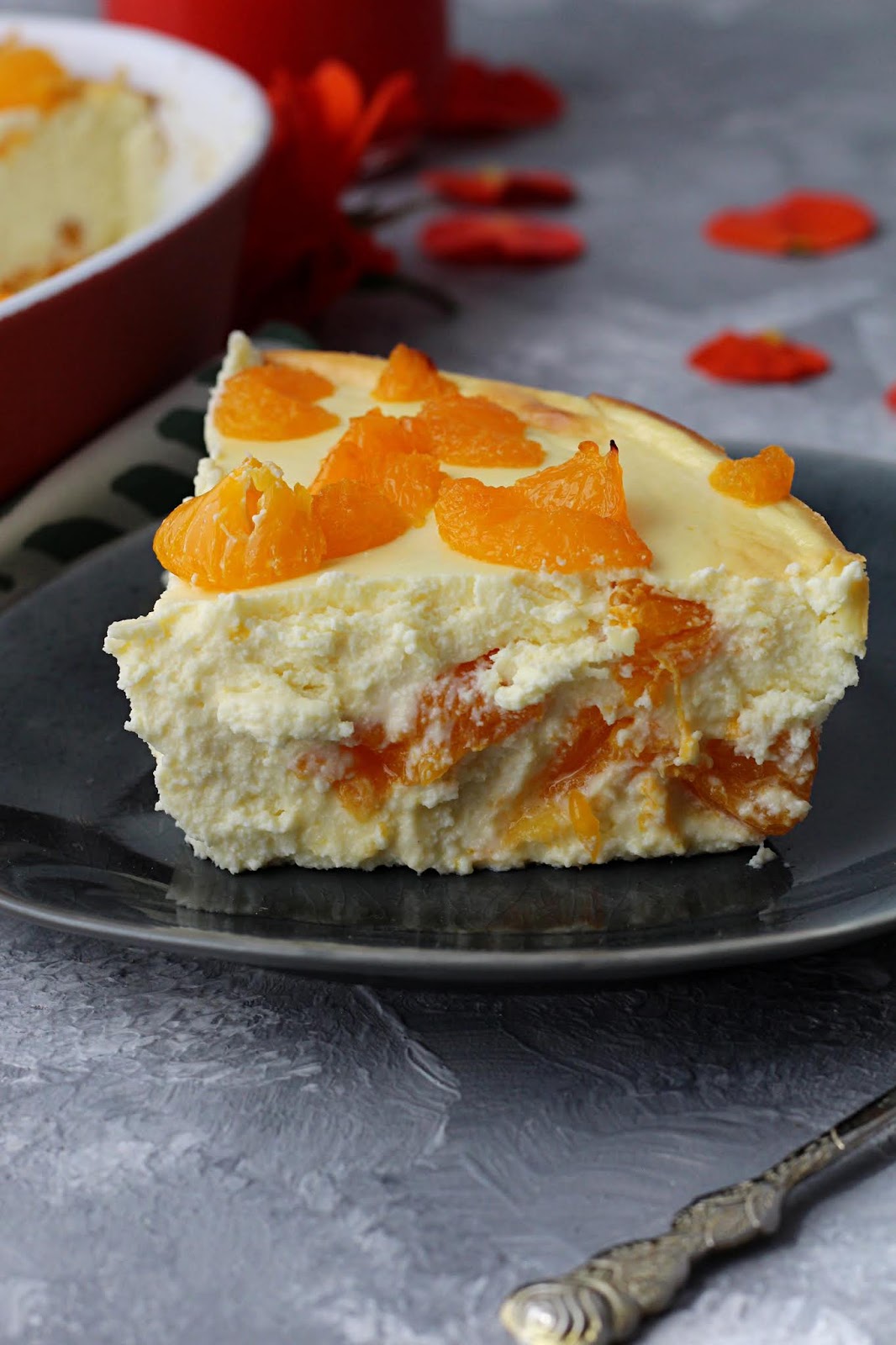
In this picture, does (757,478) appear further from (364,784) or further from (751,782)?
(364,784)

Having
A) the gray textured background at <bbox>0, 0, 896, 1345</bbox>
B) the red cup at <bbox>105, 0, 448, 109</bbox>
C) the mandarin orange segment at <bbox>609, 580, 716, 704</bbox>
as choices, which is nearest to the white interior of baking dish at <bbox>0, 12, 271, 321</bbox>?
the red cup at <bbox>105, 0, 448, 109</bbox>

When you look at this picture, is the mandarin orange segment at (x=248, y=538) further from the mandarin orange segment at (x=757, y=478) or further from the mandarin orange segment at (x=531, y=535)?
the mandarin orange segment at (x=757, y=478)

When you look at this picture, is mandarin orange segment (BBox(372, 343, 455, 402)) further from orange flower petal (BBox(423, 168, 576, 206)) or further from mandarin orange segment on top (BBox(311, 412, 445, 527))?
orange flower petal (BBox(423, 168, 576, 206))

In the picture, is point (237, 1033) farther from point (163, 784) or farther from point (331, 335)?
point (331, 335)

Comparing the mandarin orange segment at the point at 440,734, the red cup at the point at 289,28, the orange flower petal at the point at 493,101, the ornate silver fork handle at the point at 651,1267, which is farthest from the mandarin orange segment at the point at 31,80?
the ornate silver fork handle at the point at 651,1267

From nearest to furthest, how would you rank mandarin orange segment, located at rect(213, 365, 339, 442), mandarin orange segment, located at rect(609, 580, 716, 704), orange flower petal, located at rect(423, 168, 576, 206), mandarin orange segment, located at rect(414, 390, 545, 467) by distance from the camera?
mandarin orange segment, located at rect(609, 580, 716, 704), mandarin orange segment, located at rect(414, 390, 545, 467), mandarin orange segment, located at rect(213, 365, 339, 442), orange flower petal, located at rect(423, 168, 576, 206)

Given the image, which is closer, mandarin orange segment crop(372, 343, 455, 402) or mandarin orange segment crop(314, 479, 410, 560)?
mandarin orange segment crop(314, 479, 410, 560)

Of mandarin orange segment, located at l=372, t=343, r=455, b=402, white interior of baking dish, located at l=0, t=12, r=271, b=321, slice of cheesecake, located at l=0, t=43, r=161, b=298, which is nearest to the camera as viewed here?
mandarin orange segment, located at l=372, t=343, r=455, b=402
